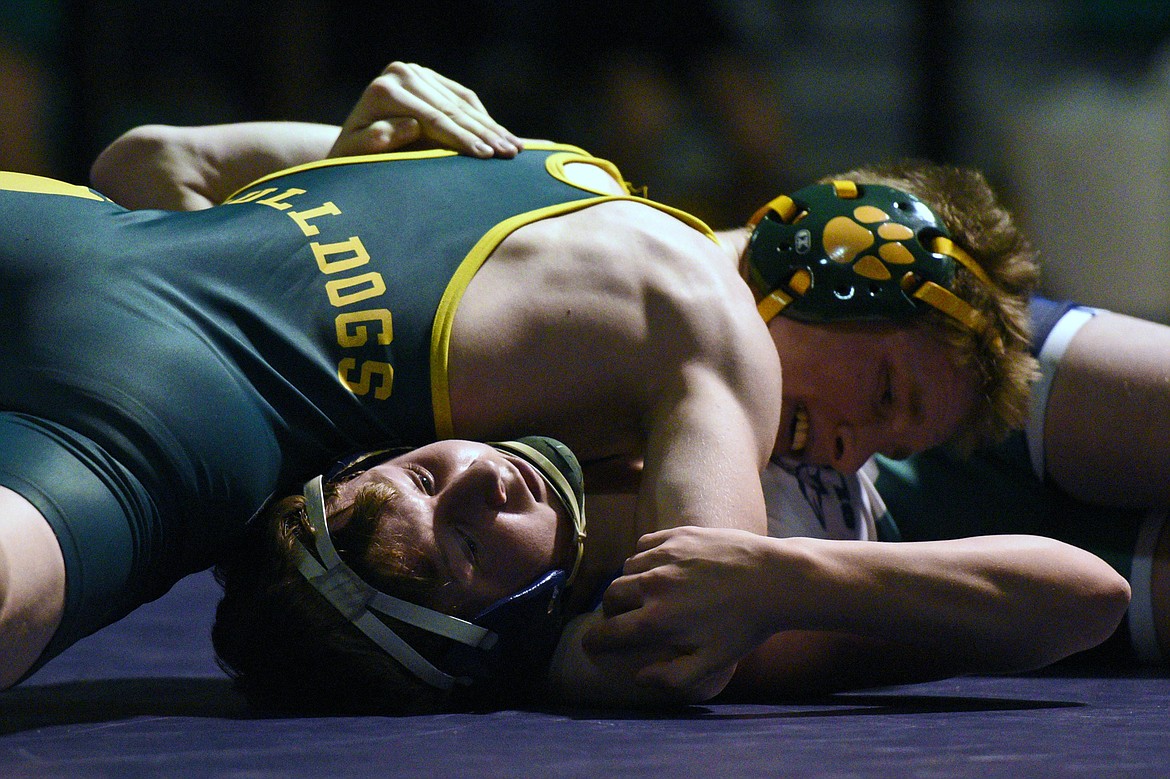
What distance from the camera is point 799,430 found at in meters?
2.83

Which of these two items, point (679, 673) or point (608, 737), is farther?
point (679, 673)

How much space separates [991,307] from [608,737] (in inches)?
56.5

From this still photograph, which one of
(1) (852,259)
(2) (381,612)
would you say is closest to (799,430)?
(1) (852,259)

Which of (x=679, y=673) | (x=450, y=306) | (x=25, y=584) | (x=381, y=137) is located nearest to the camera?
(x=25, y=584)

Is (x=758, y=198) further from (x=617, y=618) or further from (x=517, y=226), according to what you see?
(x=617, y=618)

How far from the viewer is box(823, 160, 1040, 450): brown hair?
273cm

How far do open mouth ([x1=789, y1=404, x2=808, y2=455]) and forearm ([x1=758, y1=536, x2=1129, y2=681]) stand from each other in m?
0.78

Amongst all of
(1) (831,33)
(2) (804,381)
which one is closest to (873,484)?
(2) (804,381)

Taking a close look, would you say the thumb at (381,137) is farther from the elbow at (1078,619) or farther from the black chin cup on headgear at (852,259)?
the elbow at (1078,619)

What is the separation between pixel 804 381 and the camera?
2.76 metres

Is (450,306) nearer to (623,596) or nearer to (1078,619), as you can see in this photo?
(623,596)

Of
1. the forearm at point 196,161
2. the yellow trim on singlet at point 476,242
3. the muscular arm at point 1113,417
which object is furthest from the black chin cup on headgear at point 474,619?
the muscular arm at point 1113,417

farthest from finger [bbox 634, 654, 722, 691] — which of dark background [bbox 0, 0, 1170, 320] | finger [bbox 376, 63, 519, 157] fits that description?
dark background [bbox 0, 0, 1170, 320]

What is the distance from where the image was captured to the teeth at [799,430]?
2.82 metres
